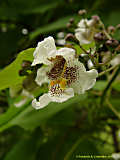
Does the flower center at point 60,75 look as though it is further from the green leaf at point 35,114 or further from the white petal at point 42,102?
the green leaf at point 35,114

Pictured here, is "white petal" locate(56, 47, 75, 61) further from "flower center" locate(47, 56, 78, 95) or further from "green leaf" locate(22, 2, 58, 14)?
"green leaf" locate(22, 2, 58, 14)

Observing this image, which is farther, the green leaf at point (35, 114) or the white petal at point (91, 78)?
the green leaf at point (35, 114)

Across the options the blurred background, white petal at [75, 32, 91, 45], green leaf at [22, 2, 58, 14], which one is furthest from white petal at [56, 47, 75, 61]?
green leaf at [22, 2, 58, 14]

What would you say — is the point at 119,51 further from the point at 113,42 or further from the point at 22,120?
the point at 22,120

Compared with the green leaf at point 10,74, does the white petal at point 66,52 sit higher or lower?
higher

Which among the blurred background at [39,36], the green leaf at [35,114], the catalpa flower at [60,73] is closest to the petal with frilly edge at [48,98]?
the catalpa flower at [60,73]

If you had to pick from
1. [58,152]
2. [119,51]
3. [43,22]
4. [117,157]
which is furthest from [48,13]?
[119,51]

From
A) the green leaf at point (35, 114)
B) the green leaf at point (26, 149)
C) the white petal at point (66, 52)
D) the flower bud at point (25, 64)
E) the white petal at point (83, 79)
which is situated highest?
the white petal at point (66, 52)
